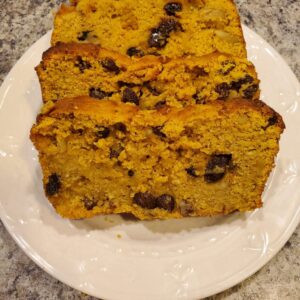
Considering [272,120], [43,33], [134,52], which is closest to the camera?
[272,120]

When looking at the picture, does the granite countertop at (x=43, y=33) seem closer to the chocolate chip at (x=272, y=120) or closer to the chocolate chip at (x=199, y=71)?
the chocolate chip at (x=272, y=120)

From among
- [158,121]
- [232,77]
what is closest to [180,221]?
[158,121]

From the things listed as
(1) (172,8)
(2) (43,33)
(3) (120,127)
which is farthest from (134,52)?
(2) (43,33)

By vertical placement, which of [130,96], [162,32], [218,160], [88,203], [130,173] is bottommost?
[88,203]

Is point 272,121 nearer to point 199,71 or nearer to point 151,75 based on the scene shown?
point 199,71

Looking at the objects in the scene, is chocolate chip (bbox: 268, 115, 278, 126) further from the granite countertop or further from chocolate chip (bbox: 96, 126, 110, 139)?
the granite countertop
